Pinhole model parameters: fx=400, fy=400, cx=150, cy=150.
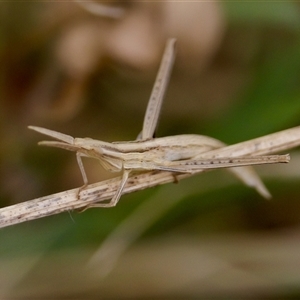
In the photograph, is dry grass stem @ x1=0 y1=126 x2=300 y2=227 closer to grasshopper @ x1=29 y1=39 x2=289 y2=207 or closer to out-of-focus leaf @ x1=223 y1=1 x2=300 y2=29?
grasshopper @ x1=29 y1=39 x2=289 y2=207

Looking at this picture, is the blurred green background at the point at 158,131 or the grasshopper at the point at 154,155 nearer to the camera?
the grasshopper at the point at 154,155

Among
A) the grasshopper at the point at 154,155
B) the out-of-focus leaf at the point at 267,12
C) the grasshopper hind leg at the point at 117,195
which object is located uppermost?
the out-of-focus leaf at the point at 267,12

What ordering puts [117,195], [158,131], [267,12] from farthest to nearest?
[158,131]
[267,12]
[117,195]

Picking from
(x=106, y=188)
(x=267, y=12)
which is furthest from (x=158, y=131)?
(x=106, y=188)

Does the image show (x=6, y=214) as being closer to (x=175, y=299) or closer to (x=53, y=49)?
(x=175, y=299)

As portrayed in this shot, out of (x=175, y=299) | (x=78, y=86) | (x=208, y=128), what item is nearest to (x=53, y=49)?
(x=78, y=86)

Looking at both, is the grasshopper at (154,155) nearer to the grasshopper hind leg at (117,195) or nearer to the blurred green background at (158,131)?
the grasshopper hind leg at (117,195)

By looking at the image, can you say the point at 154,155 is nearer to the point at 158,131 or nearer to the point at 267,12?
the point at 158,131

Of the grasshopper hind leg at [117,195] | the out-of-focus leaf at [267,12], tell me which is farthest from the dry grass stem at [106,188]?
the out-of-focus leaf at [267,12]
